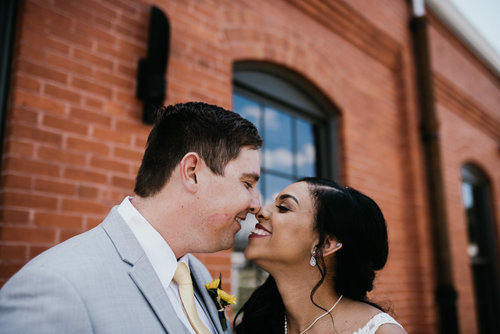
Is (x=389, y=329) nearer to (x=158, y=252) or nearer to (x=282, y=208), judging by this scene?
(x=282, y=208)

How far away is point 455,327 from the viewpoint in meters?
4.68

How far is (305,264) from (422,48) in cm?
424

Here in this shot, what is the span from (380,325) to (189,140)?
1245mm

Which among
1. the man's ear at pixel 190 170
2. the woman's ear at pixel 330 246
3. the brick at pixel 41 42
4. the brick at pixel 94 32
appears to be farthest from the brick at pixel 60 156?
the woman's ear at pixel 330 246

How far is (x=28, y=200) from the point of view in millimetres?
2047

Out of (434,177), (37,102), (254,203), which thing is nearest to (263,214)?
(254,203)

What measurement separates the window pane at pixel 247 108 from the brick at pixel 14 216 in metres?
1.93

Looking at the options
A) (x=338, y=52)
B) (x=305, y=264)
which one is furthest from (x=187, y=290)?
(x=338, y=52)

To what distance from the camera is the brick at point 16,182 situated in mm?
1994

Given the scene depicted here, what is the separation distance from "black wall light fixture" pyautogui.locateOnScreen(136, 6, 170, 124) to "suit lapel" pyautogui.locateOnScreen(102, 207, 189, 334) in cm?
113

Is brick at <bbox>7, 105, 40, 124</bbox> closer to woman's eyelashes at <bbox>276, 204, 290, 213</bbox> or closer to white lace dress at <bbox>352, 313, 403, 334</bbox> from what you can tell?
woman's eyelashes at <bbox>276, 204, 290, 213</bbox>

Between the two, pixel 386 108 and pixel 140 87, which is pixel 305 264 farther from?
pixel 386 108

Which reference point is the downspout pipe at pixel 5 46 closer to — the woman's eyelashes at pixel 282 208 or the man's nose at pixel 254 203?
the man's nose at pixel 254 203

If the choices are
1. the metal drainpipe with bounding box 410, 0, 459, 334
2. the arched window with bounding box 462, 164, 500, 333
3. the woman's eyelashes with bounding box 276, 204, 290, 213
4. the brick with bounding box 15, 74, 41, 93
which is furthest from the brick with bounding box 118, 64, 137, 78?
the arched window with bounding box 462, 164, 500, 333
